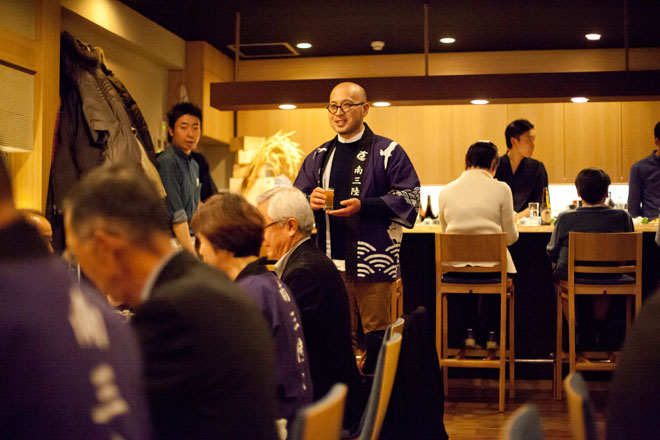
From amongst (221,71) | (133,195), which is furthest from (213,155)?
(133,195)

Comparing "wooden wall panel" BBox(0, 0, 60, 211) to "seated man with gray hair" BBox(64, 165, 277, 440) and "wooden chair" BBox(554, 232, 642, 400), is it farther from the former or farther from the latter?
"seated man with gray hair" BBox(64, 165, 277, 440)

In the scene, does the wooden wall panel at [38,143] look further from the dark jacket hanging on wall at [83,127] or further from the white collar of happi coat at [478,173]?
the white collar of happi coat at [478,173]

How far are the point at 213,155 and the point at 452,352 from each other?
400cm

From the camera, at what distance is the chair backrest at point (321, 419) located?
3.90ft

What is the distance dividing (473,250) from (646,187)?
2.10m

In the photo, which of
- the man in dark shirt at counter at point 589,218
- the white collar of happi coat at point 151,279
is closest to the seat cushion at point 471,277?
the man in dark shirt at counter at point 589,218

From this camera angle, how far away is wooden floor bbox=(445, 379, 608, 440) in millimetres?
3783

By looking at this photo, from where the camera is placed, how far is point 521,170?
17.9 feet

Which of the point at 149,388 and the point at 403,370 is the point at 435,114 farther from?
the point at 149,388

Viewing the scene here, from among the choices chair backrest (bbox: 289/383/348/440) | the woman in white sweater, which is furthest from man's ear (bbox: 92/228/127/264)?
the woman in white sweater

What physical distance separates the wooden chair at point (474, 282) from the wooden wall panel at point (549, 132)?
3.34 m

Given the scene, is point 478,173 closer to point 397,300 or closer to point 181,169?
point 397,300

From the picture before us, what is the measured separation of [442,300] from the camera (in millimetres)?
4320

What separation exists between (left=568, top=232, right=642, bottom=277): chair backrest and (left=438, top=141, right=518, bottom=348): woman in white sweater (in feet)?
1.11
